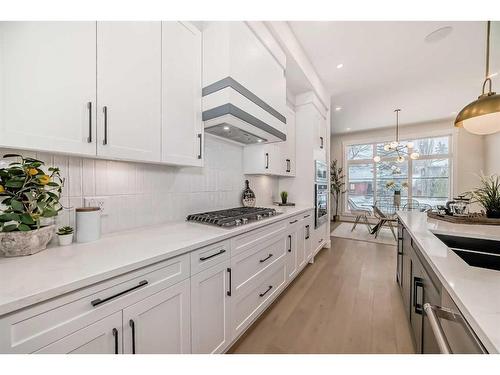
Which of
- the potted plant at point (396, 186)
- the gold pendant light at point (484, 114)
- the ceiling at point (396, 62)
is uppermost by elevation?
the ceiling at point (396, 62)

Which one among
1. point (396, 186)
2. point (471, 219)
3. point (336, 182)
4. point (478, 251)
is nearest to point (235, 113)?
point (478, 251)

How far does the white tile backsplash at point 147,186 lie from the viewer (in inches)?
45.0

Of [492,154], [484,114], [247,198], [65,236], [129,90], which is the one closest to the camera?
[65,236]

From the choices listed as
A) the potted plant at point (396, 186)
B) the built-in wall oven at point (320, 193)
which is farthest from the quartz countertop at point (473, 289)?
the potted plant at point (396, 186)

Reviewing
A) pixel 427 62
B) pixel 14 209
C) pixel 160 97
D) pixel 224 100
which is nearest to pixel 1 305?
pixel 14 209

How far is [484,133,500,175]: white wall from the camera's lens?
14.1 feet

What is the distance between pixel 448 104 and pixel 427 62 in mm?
2295

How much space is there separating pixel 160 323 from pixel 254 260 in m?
0.80

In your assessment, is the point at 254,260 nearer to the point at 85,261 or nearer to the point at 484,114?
the point at 85,261

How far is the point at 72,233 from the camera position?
40.0 inches

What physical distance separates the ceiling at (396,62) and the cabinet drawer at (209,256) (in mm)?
2479

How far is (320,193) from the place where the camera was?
131 inches

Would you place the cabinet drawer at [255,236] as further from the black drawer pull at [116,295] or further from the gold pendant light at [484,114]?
the gold pendant light at [484,114]

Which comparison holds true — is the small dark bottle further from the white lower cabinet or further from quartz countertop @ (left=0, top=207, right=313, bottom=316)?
quartz countertop @ (left=0, top=207, right=313, bottom=316)
